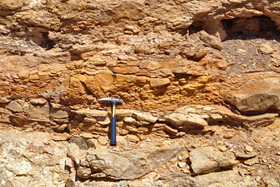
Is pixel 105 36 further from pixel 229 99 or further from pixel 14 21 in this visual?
pixel 229 99

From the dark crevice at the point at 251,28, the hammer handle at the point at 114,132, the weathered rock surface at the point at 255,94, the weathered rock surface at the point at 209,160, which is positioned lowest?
the weathered rock surface at the point at 209,160

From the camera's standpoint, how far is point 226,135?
4340 mm

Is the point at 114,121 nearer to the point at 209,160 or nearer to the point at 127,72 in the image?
the point at 127,72

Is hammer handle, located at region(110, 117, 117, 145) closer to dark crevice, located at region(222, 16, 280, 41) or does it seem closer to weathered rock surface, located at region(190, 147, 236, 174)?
weathered rock surface, located at region(190, 147, 236, 174)

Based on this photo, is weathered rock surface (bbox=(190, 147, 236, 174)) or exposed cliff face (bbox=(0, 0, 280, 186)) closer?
weathered rock surface (bbox=(190, 147, 236, 174))

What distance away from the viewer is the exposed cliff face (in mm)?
4285

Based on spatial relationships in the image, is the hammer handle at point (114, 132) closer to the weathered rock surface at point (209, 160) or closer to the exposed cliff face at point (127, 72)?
the exposed cliff face at point (127, 72)

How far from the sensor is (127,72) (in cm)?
428

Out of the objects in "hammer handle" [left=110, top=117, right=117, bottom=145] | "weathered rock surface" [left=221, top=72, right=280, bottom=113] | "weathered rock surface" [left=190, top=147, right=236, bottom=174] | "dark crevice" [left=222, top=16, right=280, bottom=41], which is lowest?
"weathered rock surface" [left=190, top=147, right=236, bottom=174]

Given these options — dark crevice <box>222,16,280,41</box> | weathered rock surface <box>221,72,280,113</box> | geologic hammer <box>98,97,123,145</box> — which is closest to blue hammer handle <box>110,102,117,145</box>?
geologic hammer <box>98,97,123,145</box>

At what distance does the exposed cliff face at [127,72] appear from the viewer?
4285 mm

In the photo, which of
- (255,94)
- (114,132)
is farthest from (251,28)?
(114,132)

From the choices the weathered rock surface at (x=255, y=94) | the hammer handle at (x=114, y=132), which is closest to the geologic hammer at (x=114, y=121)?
the hammer handle at (x=114, y=132)

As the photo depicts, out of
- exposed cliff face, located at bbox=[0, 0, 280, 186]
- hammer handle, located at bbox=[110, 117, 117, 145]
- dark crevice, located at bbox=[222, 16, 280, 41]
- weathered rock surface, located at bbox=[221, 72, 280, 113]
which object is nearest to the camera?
hammer handle, located at bbox=[110, 117, 117, 145]
